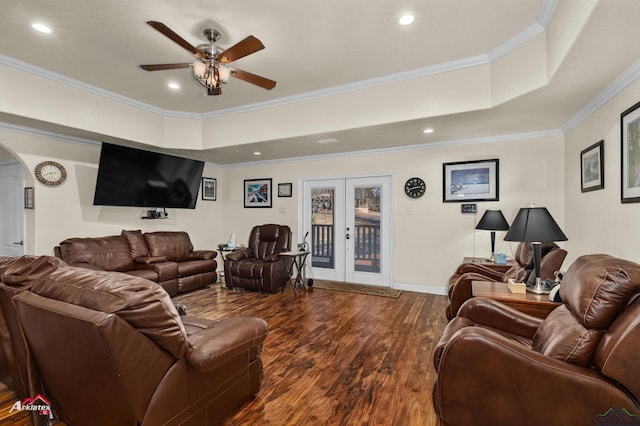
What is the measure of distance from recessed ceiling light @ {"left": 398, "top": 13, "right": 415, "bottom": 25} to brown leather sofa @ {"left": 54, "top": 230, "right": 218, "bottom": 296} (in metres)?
4.22

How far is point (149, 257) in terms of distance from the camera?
455cm

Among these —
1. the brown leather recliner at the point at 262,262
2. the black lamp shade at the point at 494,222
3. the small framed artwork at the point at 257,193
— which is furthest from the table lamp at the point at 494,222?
the small framed artwork at the point at 257,193

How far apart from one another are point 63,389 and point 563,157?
5.35 m

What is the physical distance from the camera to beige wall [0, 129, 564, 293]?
394 centimetres

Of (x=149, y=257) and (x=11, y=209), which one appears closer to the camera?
(x=149, y=257)

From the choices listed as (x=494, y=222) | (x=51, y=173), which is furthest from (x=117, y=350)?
(x=51, y=173)

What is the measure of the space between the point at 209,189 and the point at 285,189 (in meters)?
1.67

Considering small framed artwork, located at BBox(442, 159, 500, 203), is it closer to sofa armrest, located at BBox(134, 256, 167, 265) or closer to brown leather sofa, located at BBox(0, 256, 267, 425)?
brown leather sofa, located at BBox(0, 256, 267, 425)

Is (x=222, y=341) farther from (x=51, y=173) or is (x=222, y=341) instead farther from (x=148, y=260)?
(x=51, y=173)

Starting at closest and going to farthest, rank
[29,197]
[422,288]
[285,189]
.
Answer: [29,197] → [422,288] → [285,189]

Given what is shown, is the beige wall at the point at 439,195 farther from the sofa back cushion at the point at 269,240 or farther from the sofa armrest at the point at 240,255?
the sofa armrest at the point at 240,255

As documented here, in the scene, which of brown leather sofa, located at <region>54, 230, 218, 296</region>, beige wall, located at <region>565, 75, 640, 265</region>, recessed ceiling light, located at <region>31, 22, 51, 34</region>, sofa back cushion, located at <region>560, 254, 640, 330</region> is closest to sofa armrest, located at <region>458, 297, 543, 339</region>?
sofa back cushion, located at <region>560, 254, 640, 330</region>

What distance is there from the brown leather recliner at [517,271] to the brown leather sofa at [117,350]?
2.31 metres

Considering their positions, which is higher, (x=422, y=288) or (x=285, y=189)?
(x=285, y=189)
